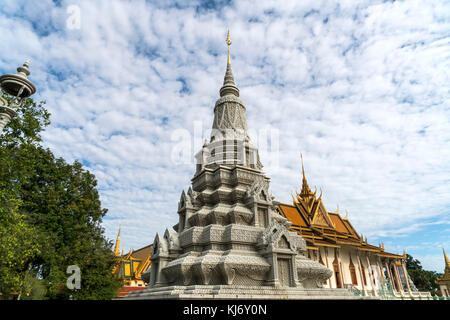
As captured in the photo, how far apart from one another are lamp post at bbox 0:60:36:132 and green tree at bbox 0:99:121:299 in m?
6.29

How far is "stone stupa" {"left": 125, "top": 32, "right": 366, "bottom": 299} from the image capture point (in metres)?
10.9

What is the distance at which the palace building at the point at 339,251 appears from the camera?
27.5m

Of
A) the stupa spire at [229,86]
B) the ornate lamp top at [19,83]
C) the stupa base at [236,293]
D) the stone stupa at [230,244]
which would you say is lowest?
the stupa base at [236,293]

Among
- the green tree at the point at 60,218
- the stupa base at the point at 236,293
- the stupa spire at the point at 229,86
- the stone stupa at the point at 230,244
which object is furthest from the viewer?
the stupa spire at the point at 229,86

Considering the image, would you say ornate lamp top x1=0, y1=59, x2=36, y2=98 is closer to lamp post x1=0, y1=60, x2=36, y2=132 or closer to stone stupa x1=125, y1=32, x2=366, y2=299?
lamp post x1=0, y1=60, x2=36, y2=132

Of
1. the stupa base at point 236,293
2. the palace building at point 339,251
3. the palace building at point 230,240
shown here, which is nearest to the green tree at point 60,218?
the palace building at point 230,240

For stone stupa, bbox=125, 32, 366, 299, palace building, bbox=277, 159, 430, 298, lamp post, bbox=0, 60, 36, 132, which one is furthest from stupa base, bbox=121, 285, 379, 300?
palace building, bbox=277, 159, 430, 298

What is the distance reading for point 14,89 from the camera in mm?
8383

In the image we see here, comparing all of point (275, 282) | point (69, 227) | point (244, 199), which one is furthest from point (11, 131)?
point (275, 282)

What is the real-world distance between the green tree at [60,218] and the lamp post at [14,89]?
6288 mm

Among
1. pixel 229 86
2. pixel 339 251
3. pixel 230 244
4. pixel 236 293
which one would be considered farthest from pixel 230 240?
pixel 339 251

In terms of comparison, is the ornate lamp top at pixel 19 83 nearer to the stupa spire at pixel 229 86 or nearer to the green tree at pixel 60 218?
the green tree at pixel 60 218
